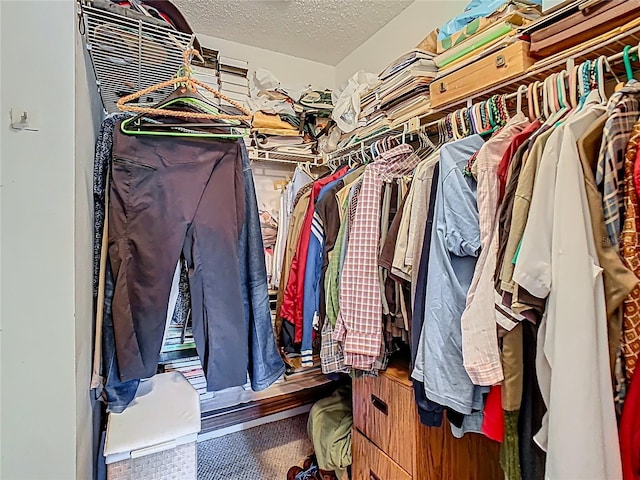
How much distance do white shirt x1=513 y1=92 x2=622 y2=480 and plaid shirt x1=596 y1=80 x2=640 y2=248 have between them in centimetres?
4

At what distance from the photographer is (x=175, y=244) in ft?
3.19

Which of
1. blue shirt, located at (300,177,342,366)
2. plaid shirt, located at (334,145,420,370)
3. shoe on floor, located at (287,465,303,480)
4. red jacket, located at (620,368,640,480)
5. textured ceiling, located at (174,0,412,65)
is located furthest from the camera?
textured ceiling, located at (174,0,412,65)

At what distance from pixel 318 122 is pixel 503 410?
1712 millimetres

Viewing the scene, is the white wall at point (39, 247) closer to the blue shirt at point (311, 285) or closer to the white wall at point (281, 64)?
the blue shirt at point (311, 285)

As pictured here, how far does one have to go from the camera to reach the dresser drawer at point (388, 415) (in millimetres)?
1175

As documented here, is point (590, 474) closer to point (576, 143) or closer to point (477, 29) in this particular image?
point (576, 143)

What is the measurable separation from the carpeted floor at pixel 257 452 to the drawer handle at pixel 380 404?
0.65 m

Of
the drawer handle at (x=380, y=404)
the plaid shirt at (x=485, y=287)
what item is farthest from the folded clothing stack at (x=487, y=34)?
the drawer handle at (x=380, y=404)

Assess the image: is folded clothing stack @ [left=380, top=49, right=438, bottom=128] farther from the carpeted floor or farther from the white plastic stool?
the carpeted floor

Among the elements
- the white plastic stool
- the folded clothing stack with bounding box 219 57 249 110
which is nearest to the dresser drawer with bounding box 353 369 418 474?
the white plastic stool

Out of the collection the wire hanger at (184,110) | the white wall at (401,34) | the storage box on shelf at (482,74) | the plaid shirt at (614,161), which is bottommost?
the plaid shirt at (614,161)

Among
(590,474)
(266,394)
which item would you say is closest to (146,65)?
(590,474)

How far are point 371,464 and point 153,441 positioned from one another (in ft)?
2.68

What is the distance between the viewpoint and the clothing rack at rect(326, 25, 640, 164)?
0.79m
